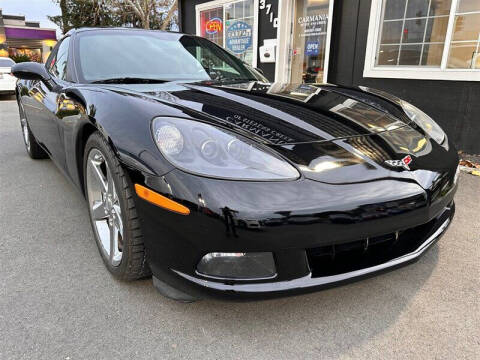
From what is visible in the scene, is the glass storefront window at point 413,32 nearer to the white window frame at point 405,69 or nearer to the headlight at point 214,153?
the white window frame at point 405,69

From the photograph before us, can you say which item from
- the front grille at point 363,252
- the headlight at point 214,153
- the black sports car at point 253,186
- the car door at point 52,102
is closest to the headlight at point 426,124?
the black sports car at point 253,186

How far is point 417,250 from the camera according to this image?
5.12 ft

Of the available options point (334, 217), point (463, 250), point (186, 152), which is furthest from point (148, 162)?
point (463, 250)

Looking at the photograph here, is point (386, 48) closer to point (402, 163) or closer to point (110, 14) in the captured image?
point (402, 163)

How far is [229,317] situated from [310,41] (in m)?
5.81

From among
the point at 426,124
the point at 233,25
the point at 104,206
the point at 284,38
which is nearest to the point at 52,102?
the point at 104,206

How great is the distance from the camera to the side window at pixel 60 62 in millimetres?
2604

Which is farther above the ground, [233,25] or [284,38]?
[233,25]

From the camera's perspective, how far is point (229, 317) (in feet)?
5.30

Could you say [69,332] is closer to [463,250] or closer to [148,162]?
[148,162]

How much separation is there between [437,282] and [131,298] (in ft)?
5.09

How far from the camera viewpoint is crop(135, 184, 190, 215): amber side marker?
1300 millimetres

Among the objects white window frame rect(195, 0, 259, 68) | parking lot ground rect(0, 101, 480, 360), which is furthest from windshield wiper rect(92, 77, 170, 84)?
white window frame rect(195, 0, 259, 68)

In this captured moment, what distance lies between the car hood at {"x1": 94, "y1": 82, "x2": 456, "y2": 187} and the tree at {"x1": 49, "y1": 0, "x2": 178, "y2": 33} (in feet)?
56.6
